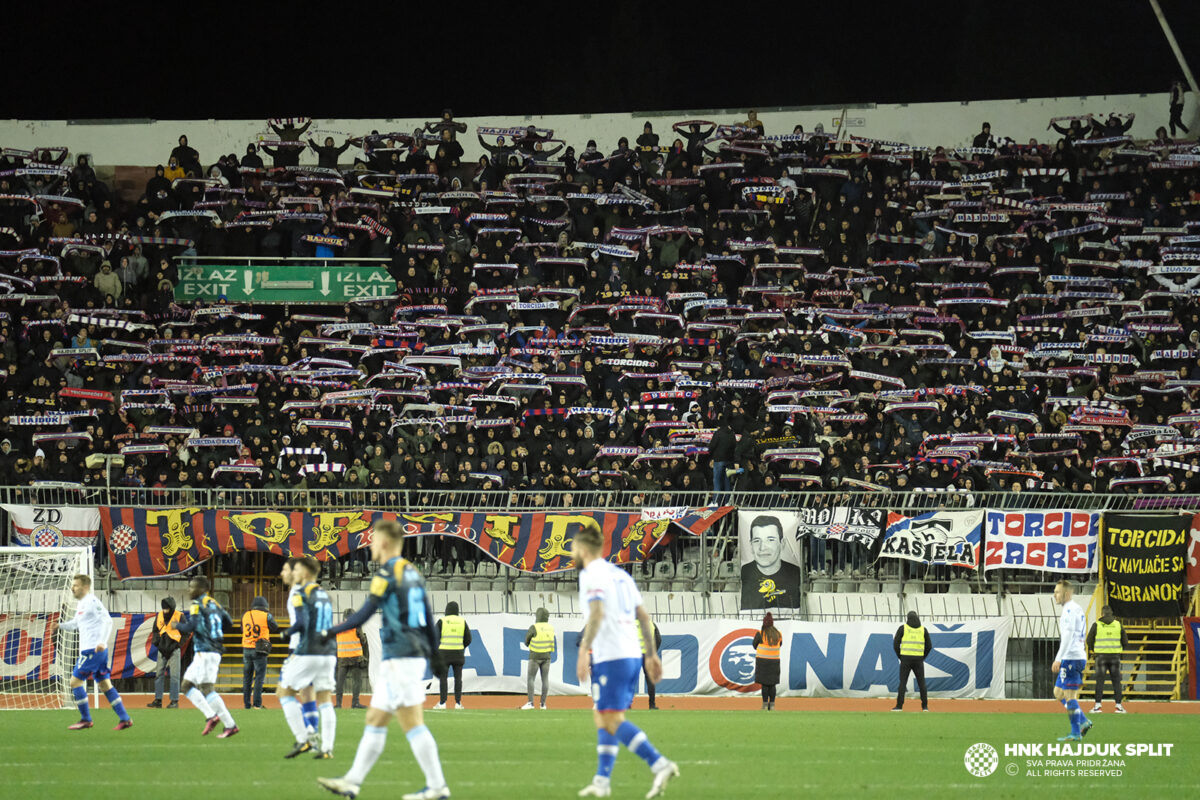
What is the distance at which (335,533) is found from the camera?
82.9 feet

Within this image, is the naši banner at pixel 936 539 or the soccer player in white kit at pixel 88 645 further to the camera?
the naši banner at pixel 936 539

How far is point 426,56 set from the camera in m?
40.6

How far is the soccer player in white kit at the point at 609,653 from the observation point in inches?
407

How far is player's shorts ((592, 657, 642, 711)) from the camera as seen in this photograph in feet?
34.7

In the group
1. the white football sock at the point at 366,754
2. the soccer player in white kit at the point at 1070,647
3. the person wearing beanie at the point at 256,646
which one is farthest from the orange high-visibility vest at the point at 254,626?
the white football sock at the point at 366,754

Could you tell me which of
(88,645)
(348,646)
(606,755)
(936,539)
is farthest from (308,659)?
(936,539)

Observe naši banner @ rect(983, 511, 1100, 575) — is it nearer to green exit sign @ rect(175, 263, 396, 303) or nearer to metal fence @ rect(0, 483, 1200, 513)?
metal fence @ rect(0, 483, 1200, 513)

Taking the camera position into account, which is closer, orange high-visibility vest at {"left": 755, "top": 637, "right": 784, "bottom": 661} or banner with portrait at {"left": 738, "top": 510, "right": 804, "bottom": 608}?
orange high-visibility vest at {"left": 755, "top": 637, "right": 784, "bottom": 661}

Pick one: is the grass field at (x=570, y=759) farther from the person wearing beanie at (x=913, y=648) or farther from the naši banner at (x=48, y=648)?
the naši banner at (x=48, y=648)

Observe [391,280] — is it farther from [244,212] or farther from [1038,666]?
[1038,666]

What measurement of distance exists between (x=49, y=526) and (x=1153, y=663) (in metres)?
20.9

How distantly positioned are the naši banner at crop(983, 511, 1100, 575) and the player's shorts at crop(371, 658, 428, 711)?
1742cm

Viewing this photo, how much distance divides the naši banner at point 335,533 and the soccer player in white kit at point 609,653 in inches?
563

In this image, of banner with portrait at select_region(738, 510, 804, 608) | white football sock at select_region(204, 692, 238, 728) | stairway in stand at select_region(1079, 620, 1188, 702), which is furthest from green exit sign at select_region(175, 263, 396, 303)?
white football sock at select_region(204, 692, 238, 728)
